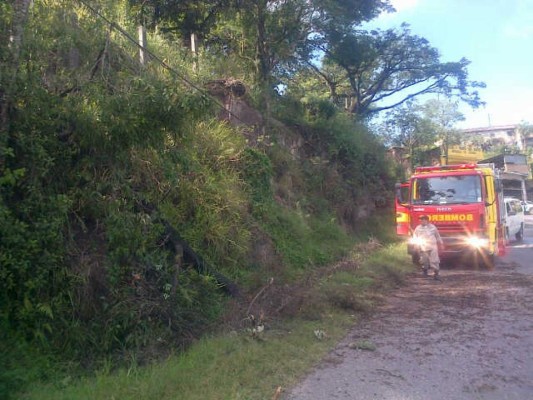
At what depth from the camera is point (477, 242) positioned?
1246 centimetres

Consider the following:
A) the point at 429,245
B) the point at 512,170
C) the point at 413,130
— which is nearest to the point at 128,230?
the point at 429,245

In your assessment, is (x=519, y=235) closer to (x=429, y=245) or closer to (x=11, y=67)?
(x=429, y=245)

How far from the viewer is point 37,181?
5.91 metres

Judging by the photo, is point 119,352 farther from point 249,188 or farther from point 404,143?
point 404,143

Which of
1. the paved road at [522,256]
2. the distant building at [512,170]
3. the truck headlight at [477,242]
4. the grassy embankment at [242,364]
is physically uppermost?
the distant building at [512,170]

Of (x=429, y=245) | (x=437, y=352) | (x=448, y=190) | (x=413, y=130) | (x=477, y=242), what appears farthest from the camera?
(x=413, y=130)

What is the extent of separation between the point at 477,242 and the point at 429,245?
1609mm

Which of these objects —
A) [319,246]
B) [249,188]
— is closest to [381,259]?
[319,246]

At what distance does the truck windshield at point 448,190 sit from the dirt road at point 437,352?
10.6ft

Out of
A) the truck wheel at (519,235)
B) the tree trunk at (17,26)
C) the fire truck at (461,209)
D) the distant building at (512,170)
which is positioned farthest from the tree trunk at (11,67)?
the truck wheel at (519,235)

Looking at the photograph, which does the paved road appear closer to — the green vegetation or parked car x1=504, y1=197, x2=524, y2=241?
parked car x1=504, y1=197, x2=524, y2=241

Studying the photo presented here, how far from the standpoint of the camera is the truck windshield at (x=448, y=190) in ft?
42.0

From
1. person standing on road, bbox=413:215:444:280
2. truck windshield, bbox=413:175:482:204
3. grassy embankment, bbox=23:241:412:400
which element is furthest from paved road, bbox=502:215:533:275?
grassy embankment, bbox=23:241:412:400

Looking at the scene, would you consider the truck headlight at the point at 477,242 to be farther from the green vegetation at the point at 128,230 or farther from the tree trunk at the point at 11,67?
the tree trunk at the point at 11,67
